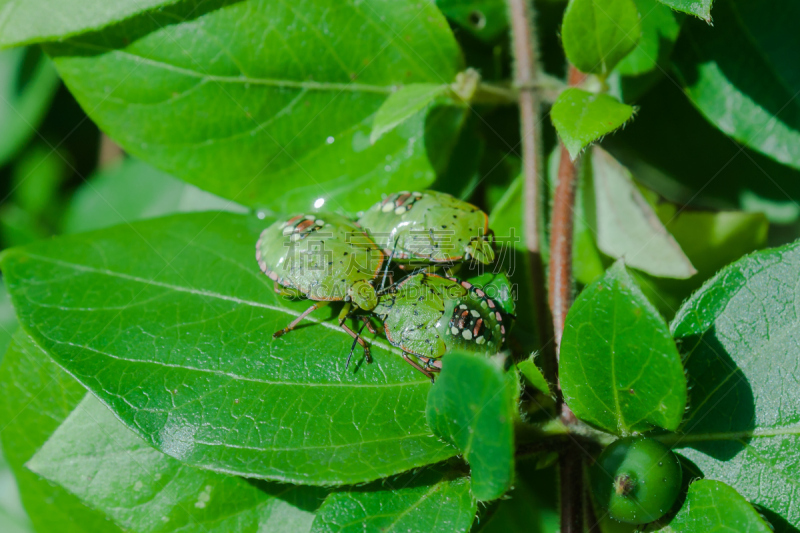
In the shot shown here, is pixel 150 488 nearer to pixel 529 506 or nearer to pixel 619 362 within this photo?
pixel 529 506

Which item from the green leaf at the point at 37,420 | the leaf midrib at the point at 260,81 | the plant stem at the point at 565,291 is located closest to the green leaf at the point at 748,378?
the plant stem at the point at 565,291

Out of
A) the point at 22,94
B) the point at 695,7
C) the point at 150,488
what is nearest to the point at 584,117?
the point at 695,7

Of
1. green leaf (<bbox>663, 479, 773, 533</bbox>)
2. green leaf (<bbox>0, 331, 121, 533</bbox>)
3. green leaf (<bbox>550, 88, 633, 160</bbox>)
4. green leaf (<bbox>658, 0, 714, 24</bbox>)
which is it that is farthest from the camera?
green leaf (<bbox>0, 331, 121, 533</bbox>)

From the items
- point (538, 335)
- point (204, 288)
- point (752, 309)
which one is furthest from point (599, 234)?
point (204, 288)

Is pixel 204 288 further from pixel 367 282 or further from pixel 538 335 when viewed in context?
pixel 538 335

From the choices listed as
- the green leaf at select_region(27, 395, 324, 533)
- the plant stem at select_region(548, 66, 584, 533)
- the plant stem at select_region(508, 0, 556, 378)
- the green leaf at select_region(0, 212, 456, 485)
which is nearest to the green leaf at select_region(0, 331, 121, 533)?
the green leaf at select_region(27, 395, 324, 533)

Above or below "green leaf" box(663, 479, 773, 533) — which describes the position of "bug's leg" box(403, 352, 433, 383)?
above

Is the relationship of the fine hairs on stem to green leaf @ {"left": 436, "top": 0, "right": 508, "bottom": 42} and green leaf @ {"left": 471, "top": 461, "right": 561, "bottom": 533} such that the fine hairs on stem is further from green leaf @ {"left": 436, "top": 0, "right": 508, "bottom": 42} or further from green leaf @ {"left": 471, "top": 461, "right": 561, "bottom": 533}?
green leaf @ {"left": 471, "top": 461, "right": 561, "bottom": 533}

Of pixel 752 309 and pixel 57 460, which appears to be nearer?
pixel 752 309
